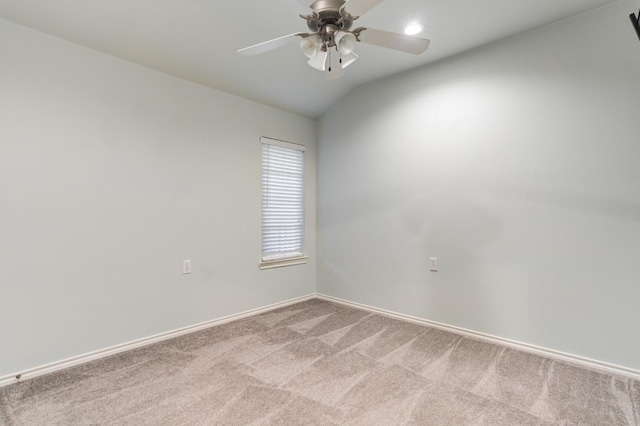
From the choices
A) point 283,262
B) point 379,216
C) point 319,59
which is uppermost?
point 319,59

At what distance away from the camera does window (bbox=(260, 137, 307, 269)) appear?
11.7ft

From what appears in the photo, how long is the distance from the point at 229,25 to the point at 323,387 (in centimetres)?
282

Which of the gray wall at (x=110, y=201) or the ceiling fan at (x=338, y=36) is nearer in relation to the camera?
the ceiling fan at (x=338, y=36)

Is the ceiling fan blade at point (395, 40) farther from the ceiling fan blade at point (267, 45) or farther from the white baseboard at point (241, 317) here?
the white baseboard at point (241, 317)

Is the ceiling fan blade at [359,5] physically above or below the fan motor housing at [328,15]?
below

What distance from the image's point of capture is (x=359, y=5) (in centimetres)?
137

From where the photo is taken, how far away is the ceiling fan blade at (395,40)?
1603 mm

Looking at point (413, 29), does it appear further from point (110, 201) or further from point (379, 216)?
point (110, 201)

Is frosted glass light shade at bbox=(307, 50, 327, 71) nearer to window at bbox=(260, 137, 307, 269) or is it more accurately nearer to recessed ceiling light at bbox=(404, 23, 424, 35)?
recessed ceiling light at bbox=(404, 23, 424, 35)

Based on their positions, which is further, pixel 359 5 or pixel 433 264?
pixel 433 264

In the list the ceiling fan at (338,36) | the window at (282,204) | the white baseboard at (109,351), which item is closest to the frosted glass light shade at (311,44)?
the ceiling fan at (338,36)

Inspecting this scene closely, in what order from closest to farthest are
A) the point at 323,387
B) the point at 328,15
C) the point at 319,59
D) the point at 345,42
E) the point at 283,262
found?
1. the point at 328,15
2. the point at 345,42
3. the point at 319,59
4. the point at 323,387
5. the point at 283,262

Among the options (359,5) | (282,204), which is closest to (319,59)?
(359,5)

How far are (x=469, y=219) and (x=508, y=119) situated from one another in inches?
36.9
